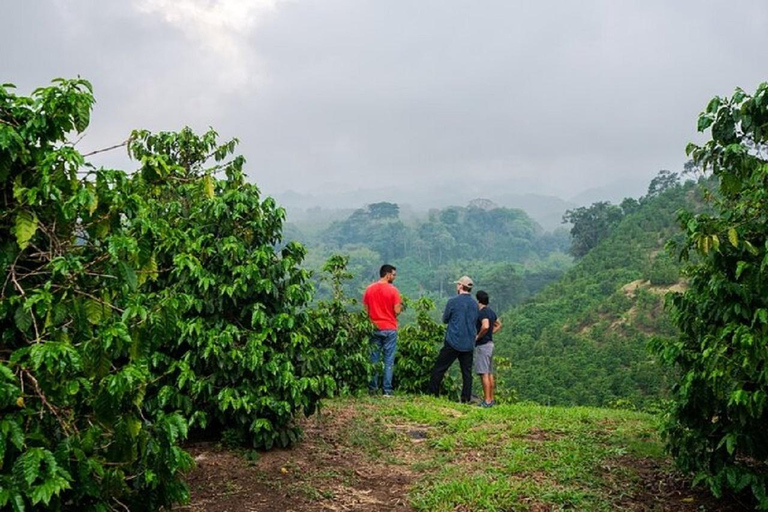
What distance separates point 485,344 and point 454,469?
143 inches

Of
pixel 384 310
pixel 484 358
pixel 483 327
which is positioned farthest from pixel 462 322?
pixel 384 310

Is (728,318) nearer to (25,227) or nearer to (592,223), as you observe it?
(25,227)

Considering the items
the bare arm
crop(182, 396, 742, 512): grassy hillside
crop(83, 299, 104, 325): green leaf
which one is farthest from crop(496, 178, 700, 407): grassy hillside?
crop(83, 299, 104, 325): green leaf

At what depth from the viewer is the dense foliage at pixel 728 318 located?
4168mm

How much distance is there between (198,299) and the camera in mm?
5633

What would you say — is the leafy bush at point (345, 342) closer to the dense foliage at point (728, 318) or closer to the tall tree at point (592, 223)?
the dense foliage at point (728, 318)

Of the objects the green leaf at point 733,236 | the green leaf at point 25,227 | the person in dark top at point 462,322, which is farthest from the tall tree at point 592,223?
the green leaf at point 25,227

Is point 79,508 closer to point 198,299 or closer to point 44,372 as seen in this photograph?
point 44,372

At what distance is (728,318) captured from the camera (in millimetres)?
4504

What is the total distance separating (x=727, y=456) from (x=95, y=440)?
431cm

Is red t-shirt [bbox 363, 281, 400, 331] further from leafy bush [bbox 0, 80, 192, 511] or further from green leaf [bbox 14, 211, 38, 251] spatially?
green leaf [bbox 14, 211, 38, 251]

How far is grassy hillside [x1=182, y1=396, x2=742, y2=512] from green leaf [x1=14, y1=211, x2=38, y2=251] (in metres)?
2.65

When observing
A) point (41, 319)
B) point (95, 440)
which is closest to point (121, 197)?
point (41, 319)

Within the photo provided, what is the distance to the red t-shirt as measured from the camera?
9141mm
